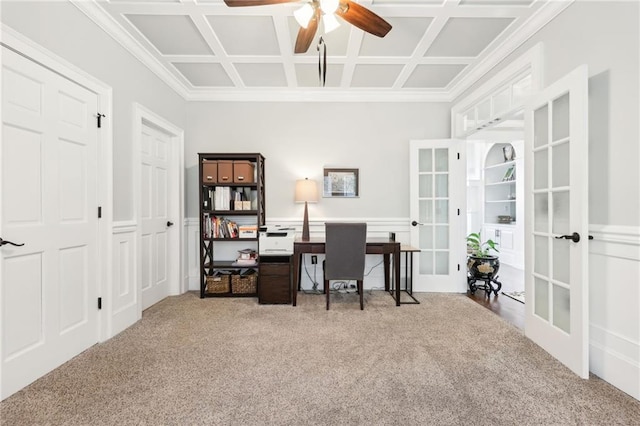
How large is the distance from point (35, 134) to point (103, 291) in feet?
4.19

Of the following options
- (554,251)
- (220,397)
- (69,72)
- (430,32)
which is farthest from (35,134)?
(554,251)

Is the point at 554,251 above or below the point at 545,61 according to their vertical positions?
below

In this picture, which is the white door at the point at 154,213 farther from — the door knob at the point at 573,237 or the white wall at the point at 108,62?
the door knob at the point at 573,237

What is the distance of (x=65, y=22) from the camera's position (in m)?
2.06

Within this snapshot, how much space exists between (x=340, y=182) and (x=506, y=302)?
8.11ft

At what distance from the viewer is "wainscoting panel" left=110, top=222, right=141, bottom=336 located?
2568 millimetres

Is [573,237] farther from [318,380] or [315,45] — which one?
[315,45]

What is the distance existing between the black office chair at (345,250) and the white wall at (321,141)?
38.3 inches

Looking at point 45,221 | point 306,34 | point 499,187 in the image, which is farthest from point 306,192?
point 499,187

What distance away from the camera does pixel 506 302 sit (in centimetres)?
347

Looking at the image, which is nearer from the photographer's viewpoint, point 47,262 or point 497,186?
point 47,262

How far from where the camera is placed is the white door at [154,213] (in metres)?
3.20

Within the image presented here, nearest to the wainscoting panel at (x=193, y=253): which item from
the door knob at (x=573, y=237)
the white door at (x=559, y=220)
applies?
the white door at (x=559, y=220)

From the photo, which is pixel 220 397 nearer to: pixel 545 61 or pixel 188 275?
pixel 188 275
